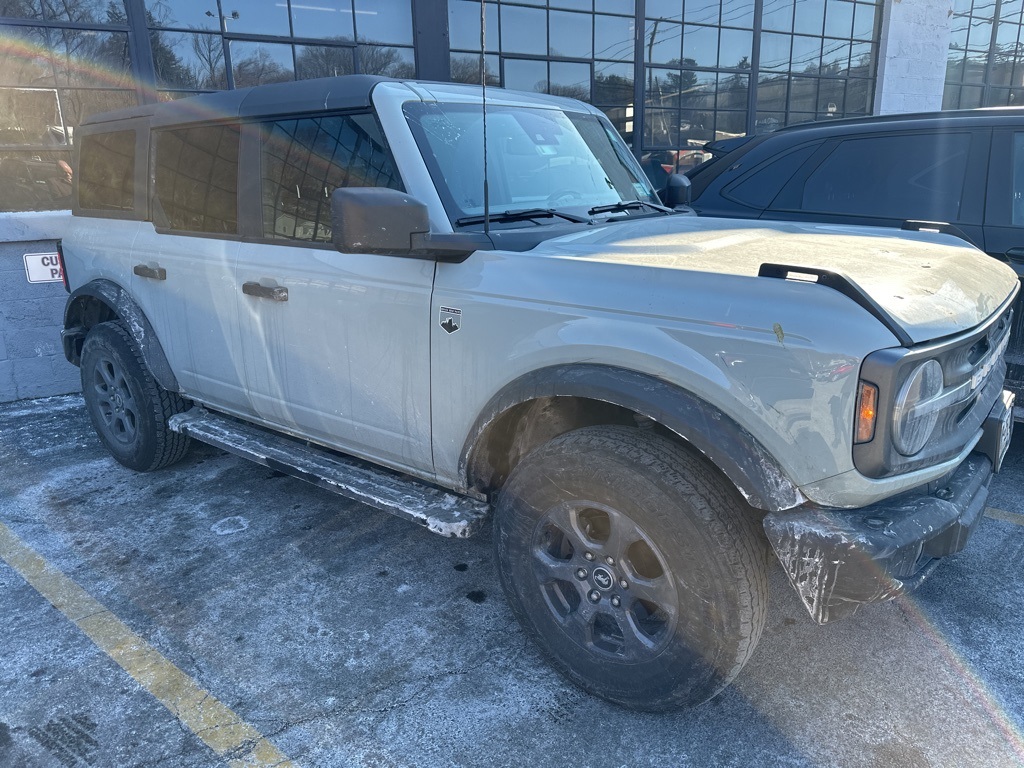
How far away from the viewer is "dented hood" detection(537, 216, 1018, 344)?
2141 millimetres

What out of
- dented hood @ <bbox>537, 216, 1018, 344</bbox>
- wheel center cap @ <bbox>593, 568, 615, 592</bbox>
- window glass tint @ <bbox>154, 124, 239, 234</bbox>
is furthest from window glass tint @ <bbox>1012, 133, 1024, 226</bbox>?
window glass tint @ <bbox>154, 124, 239, 234</bbox>

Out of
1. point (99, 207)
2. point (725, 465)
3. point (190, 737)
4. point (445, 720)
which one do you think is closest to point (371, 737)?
point (445, 720)

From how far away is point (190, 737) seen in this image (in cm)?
242

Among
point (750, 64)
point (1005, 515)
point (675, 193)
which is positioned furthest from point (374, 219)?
point (750, 64)

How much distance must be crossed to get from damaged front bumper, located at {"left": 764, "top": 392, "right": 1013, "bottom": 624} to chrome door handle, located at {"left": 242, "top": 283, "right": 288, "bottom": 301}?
87.1 inches

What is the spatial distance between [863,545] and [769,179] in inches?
139

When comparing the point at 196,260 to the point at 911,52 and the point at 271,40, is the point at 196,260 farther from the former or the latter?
the point at 911,52

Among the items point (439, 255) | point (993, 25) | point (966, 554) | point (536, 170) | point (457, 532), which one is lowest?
point (966, 554)

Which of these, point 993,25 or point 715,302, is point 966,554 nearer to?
point 715,302

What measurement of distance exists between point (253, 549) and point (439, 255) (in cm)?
191

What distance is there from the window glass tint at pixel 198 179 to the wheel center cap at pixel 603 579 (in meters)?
2.34

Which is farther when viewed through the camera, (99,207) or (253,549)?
(99,207)

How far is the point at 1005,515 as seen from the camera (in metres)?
3.86

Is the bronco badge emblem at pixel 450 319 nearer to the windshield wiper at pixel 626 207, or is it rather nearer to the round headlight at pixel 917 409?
the windshield wiper at pixel 626 207
